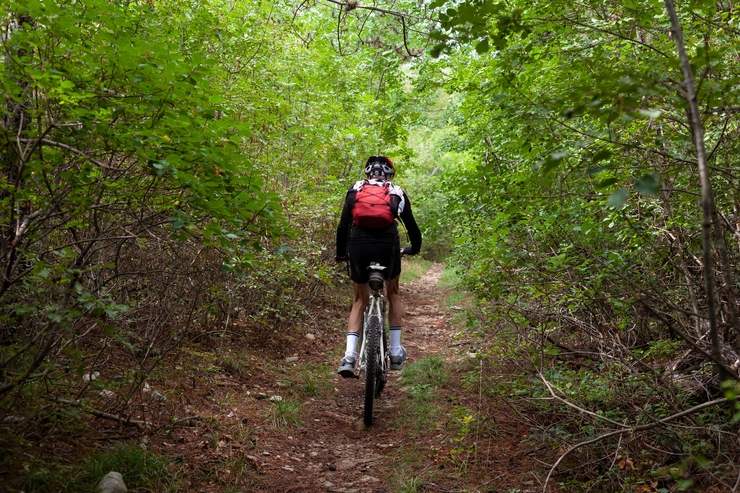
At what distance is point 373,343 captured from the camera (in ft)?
17.4

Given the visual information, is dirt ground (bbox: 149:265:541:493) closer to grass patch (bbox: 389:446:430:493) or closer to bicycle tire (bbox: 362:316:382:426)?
grass patch (bbox: 389:446:430:493)

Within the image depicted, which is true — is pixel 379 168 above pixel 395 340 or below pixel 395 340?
above

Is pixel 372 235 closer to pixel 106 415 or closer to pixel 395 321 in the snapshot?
pixel 395 321

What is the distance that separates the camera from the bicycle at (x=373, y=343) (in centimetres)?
523

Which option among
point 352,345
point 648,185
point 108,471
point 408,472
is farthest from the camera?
point 352,345

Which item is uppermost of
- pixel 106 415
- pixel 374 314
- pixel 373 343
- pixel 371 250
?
pixel 371 250

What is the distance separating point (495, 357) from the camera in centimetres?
553

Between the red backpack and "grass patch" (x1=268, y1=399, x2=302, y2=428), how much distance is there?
1921mm

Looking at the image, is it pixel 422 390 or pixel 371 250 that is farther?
pixel 422 390

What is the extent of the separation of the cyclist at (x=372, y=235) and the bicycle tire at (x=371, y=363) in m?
0.24

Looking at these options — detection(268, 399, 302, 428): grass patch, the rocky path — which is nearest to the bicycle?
the rocky path

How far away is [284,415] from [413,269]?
52.4ft

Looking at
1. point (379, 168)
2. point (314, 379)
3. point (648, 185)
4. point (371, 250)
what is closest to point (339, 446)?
point (314, 379)

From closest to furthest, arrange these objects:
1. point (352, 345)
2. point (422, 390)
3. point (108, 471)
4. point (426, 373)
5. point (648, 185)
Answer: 1. point (648, 185)
2. point (108, 471)
3. point (352, 345)
4. point (422, 390)
5. point (426, 373)
